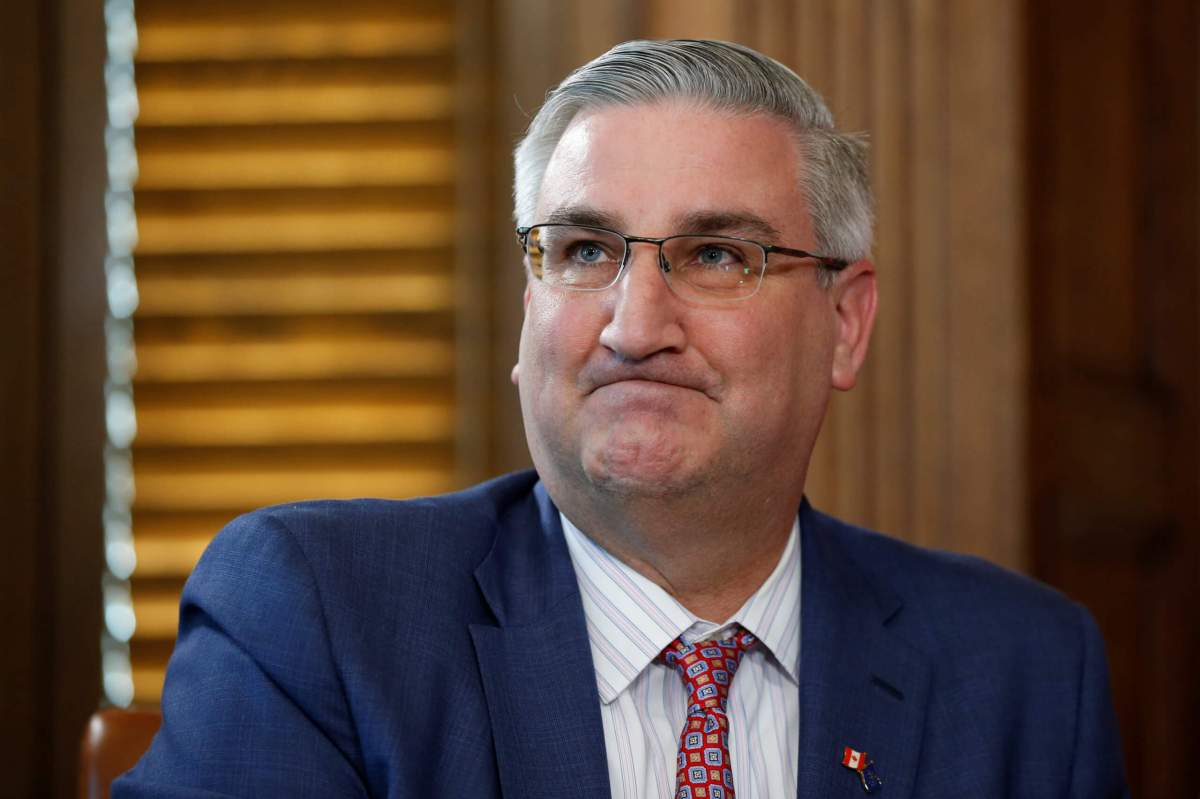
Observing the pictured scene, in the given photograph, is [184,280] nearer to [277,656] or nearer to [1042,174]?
[277,656]

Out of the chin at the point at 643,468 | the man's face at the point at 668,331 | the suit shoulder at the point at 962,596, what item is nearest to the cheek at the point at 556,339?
the man's face at the point at 668,331

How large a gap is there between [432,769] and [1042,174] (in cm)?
198

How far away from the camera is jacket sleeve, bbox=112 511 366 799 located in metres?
1.29

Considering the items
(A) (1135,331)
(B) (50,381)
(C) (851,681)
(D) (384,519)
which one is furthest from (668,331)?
(A) (1135,331)

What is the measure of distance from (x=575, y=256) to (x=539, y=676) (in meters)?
0.51

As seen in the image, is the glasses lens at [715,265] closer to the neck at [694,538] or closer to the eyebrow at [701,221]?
the eyebrow at [701,221]

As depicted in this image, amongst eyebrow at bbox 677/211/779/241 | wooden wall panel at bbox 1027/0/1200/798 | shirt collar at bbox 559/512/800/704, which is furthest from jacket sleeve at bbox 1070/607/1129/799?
wooden wall panel at bbox 1027/0/1200/798

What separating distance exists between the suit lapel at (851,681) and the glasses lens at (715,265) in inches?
16.3

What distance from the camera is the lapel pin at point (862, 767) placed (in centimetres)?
156

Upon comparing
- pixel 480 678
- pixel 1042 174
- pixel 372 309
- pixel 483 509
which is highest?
pixel 1042 174

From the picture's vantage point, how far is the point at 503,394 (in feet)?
8.39

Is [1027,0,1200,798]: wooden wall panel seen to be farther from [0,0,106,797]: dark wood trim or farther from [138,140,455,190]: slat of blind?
[0,0,106,797]: dark wood trim

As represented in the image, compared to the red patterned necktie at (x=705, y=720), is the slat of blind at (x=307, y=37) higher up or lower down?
higher up

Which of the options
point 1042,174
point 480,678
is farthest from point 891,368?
point 480,678
